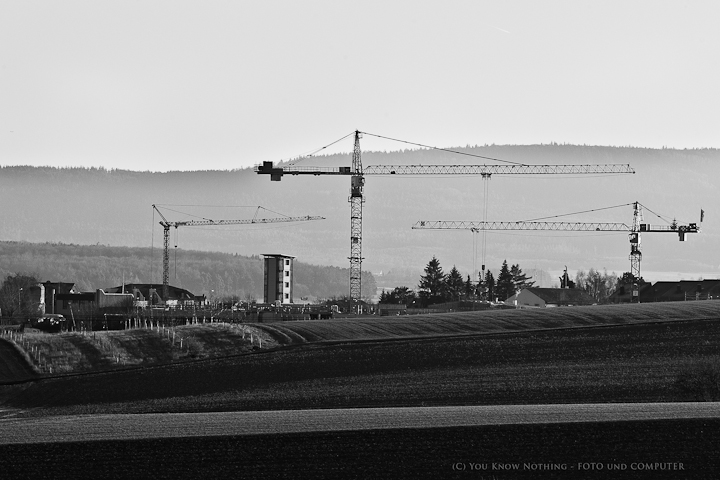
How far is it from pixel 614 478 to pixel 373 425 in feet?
26.1

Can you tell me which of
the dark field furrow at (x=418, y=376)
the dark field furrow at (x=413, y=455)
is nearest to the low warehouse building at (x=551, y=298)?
the dark field furrow at (x=418, y=376)

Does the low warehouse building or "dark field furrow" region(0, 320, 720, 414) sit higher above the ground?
the low warehouse building

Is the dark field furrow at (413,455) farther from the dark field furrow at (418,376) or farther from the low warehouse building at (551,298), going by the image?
the low warehouse building at (551,298)

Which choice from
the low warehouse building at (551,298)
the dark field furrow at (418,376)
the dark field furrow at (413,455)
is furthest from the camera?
the low warehouse building at (551,298)

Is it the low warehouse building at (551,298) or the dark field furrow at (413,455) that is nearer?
the dark field furrow at (413,455)

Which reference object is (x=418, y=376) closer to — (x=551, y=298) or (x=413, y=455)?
(x=413, y=455)

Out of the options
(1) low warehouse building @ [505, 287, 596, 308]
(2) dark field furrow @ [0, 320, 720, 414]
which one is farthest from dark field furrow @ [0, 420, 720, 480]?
(1) low warehouse building @ [505, 287, 596, 308]

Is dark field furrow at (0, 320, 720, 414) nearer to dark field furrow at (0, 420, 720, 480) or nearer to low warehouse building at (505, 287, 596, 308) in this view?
dark field furrow at (0, 420, 720, 480)

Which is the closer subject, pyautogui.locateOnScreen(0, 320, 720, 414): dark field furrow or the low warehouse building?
pyautogui.locateOnScreen(0, 320, 720, 414): dark field furrow

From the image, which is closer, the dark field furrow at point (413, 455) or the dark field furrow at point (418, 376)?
the dark field furrow at point (413, 455)

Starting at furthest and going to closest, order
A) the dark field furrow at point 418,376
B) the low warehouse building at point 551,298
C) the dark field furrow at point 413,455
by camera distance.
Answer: the low warehouse building at point 551,298 → the dark field furrow at point 418,376 → the dark field furrow at point 413,455

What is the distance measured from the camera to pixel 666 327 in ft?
282

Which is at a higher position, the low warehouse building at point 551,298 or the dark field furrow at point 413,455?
the low warehouse building at point 551,298

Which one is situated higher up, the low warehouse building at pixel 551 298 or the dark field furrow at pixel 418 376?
the low warehouse building at pixel 551 298
